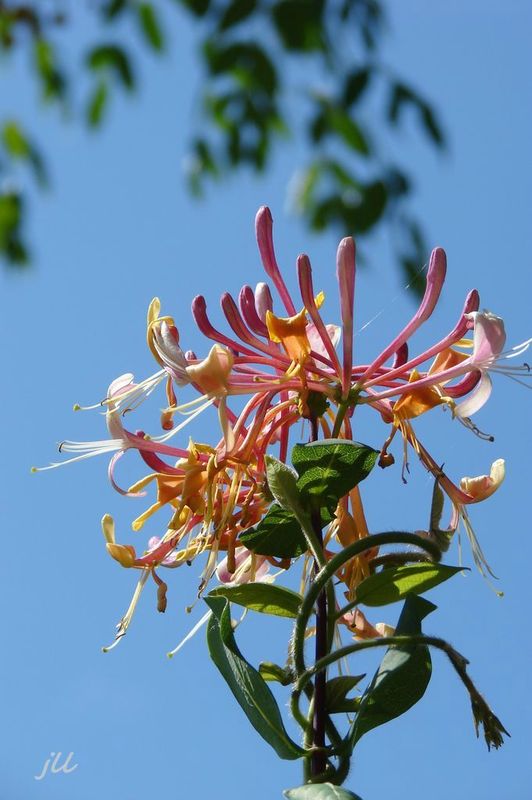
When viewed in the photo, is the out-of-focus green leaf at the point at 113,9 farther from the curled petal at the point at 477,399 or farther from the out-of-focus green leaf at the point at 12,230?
the curled petal at the point at 477,399

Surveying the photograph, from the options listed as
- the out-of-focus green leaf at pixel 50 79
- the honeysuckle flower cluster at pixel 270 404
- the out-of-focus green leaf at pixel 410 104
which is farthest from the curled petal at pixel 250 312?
the out-of-focus green leaf at pixel 50 79

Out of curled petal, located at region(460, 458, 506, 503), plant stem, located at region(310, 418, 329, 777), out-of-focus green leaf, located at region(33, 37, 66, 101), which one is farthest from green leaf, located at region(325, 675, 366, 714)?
out-of-focus green leaf, located at region(33, 37, 66, 101)

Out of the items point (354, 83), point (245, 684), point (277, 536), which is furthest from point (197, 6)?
point (245, 684)

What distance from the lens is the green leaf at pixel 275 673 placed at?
739 millimetres

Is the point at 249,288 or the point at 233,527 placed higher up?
the point at 249,288

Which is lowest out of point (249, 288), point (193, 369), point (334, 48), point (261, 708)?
point (261, 708)

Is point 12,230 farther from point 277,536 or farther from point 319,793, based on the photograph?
point 319,793

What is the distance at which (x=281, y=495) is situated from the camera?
72 centimetres

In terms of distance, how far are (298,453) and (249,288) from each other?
0.90ft

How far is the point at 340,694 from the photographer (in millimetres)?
689

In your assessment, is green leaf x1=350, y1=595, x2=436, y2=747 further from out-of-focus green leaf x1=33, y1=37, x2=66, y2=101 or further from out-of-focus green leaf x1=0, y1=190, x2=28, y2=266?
out-of-focus green leaf x1=33, y1=37, x2=66, y2=101

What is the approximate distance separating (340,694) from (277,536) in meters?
0.13

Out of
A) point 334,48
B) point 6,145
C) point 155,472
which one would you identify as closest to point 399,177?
point 334,48

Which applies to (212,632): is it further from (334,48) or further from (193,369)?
(334,48)
